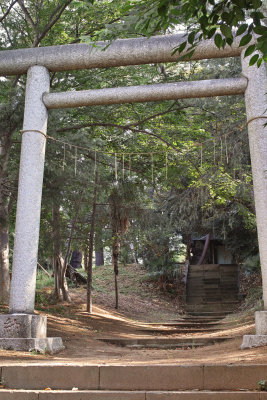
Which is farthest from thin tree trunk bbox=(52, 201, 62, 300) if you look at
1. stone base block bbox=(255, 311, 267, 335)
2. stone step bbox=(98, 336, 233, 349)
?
stone base block bbox=(255, 311, 267, 335)

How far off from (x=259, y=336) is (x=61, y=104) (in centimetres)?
513

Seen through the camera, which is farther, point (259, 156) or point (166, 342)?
point (166, 342)

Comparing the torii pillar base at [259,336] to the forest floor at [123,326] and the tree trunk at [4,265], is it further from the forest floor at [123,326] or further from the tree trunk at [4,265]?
the tree trunk at [4,265]

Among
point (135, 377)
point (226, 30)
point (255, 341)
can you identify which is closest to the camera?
point (226, 30)

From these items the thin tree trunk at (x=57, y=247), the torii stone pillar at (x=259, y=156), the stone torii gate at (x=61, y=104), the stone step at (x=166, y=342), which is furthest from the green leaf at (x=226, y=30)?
the thin tree trunk at (x=57, y=247)

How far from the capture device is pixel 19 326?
22.2ft

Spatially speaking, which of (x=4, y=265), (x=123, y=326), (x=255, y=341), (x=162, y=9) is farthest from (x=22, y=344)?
(x=123, y=326)

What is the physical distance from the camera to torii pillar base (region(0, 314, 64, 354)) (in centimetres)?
650

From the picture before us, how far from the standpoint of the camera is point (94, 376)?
397 cm

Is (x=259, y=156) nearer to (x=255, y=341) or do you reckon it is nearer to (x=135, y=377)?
(x=255, y=341)

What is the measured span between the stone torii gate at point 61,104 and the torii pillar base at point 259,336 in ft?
0.06

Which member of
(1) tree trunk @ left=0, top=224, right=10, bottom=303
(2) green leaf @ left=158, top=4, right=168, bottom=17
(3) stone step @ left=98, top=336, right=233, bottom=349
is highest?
(2) green leaf @ left=158, top=4, right=168, bottom=17

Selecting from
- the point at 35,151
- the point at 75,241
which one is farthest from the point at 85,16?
the point at 75,241

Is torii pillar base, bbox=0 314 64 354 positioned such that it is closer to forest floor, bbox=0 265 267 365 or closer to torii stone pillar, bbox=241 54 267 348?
forest floor, bbox=0 265 267 365
